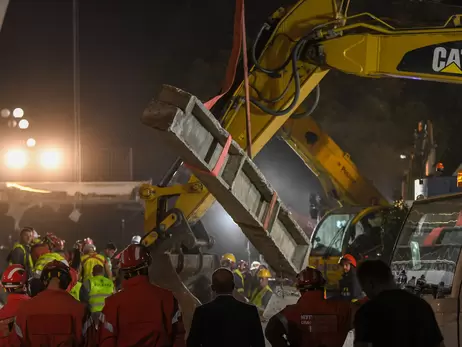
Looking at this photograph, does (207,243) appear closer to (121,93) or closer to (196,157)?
(196,157)

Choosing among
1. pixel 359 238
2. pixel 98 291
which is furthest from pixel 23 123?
pixel 98 291

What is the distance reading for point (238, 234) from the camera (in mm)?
34500

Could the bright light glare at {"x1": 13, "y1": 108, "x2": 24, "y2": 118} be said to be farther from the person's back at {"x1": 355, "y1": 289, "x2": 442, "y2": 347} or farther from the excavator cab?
the person's back at {"x1": 355, "y1": 289, "x2": 442, "y2": 347}

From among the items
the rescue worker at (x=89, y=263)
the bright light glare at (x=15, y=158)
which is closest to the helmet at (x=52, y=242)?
the rescue worker at (x=89, y=263)

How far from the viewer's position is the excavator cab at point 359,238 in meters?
16.7

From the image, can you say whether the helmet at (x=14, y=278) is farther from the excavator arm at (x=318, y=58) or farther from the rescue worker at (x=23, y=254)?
the rescue worker at (x=23, y=254)

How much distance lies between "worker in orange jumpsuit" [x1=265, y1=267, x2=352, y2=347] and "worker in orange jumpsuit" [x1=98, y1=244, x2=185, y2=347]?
793 mm

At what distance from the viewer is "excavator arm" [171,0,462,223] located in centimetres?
1048

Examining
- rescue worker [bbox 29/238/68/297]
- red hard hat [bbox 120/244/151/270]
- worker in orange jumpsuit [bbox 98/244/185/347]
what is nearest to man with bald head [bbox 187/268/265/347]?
worker in orange jumpsuit [bbox 98/244/185/347]

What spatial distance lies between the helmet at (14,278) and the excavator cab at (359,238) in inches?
416

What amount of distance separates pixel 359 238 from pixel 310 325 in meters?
11.0

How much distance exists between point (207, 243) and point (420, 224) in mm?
4128

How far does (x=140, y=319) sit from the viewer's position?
5.80m

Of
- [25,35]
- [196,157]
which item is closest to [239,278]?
[196,157]
